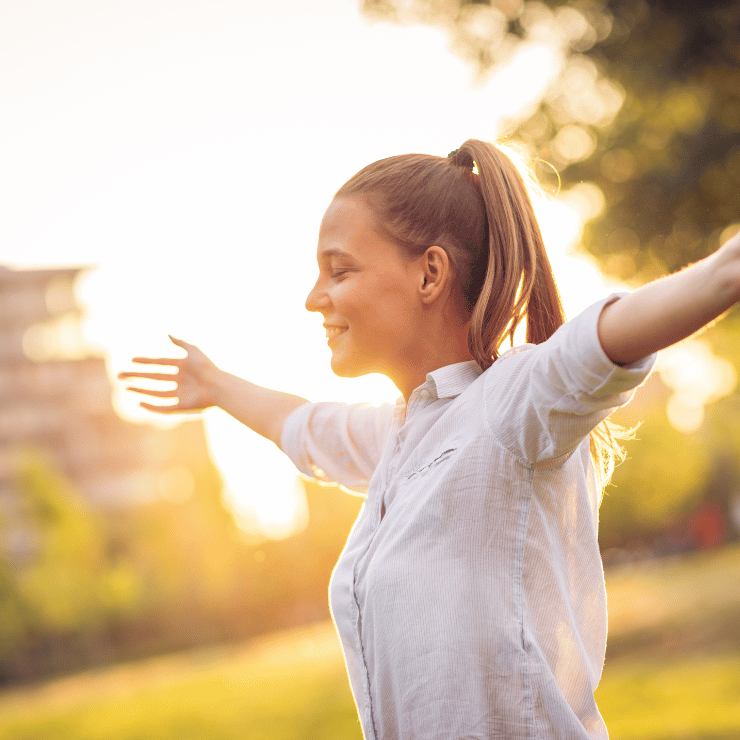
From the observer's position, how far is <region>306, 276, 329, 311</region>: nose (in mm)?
1644

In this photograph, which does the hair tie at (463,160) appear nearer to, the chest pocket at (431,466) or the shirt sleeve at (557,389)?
the shirt sleeve at (557,389)

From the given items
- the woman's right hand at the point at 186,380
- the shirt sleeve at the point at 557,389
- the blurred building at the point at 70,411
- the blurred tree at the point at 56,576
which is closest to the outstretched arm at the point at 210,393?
the woman's right hand at the point at 186,380

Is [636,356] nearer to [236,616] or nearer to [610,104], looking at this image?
[610,104]

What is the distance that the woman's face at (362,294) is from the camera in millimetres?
1595

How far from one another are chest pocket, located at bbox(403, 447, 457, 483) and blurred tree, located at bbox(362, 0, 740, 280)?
10.6 ft

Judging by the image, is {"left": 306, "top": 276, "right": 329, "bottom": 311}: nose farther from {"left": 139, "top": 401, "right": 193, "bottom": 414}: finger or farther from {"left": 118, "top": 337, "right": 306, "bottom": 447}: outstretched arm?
{"left": 139, "top": 401, "right": 193, "bottom": 414}: finger

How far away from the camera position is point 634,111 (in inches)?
205

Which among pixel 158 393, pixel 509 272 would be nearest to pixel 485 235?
pixel 509 272

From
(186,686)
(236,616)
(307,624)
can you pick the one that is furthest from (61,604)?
(186,686)

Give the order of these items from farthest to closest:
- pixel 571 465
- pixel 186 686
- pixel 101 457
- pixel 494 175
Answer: pixel 101 457
pixel 186 686
pixel 494 175
pixel 571 465

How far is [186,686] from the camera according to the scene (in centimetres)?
1152

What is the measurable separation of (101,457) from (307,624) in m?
19.7

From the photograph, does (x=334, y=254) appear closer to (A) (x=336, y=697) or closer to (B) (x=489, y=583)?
(B) (x=489, y=583)

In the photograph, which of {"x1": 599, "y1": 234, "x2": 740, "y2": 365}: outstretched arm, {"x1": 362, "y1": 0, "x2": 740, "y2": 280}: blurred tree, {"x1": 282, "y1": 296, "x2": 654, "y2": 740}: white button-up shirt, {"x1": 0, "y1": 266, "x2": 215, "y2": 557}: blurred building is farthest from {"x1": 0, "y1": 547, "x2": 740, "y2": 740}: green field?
{"x1": 0, "y1": 266, "x2": 215, "y2": 557}: blurred building
